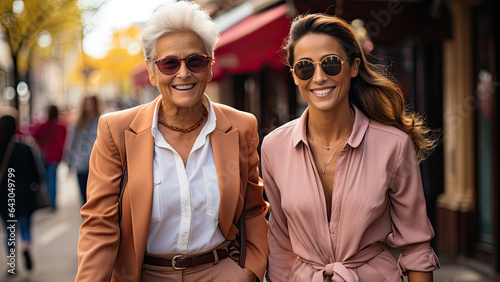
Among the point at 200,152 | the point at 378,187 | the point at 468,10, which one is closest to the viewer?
the point at 378,187

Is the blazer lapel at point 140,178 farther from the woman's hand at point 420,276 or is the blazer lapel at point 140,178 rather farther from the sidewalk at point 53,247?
the sidewalk at point 53,247

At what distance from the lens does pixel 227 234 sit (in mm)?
2795

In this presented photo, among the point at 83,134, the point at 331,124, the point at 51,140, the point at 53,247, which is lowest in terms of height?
the point at 53,247

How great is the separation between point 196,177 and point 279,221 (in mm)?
486

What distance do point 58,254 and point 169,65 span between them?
5.84 m

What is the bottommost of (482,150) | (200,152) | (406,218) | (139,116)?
(482,150)

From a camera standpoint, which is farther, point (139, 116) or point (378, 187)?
point (139, 116)

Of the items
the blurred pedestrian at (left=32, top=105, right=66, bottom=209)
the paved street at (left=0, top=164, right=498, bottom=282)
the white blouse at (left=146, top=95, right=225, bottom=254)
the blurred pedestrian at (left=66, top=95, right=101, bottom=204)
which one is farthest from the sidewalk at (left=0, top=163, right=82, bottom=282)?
the white blouse at (left=146, top=95, right=225, bottom=254)

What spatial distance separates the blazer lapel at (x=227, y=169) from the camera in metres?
2.74

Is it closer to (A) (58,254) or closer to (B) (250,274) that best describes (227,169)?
(B) (250,274)

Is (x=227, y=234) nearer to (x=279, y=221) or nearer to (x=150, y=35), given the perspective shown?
(x=279, y=221)

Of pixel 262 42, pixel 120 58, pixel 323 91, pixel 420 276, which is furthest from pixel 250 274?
pixel 120 58

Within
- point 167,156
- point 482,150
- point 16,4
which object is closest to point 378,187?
point 167,156

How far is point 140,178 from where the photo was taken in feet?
8.64
